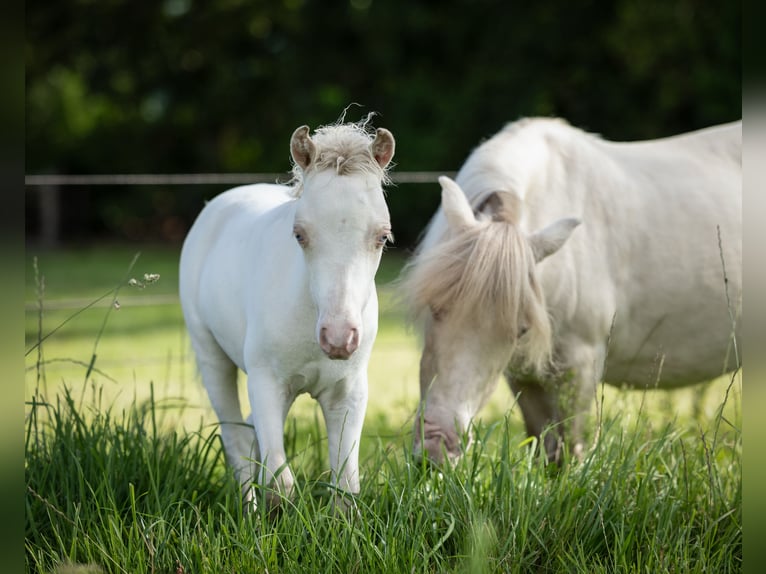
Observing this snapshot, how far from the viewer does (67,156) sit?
22.9 m

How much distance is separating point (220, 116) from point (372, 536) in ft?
62.2

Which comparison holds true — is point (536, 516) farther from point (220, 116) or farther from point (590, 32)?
point (220, 116)

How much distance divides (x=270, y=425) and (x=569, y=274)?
69.9 inches

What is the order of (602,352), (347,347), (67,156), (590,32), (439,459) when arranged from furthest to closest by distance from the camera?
1. (67,156)
2. (590,32)
3. (602,352)
4. (439,459)
5. (347,347)

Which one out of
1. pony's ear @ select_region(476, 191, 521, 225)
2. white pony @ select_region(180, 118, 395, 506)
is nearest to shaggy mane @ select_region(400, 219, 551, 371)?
pony's ear @ select_region(476, 191, 521, 225)

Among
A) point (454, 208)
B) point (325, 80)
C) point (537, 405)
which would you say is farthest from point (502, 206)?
point (325, 80)

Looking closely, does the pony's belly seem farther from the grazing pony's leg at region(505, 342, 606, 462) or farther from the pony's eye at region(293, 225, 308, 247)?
the pony's eye at region(293, 225, 308, 247)

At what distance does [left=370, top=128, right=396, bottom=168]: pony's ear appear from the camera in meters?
2.56

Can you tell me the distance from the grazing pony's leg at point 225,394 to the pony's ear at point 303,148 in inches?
45.4

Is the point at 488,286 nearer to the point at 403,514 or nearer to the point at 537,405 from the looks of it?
the point at 403,514

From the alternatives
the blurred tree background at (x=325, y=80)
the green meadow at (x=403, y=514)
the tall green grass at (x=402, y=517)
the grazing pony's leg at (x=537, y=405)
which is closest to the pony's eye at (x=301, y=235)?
the green meadow at (x=403, y=514)

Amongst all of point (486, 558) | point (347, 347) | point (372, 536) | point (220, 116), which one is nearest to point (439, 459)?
point (372, 536)

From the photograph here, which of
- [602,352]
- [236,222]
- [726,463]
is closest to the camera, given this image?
[236,222]

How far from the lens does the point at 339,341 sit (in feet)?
7.68
